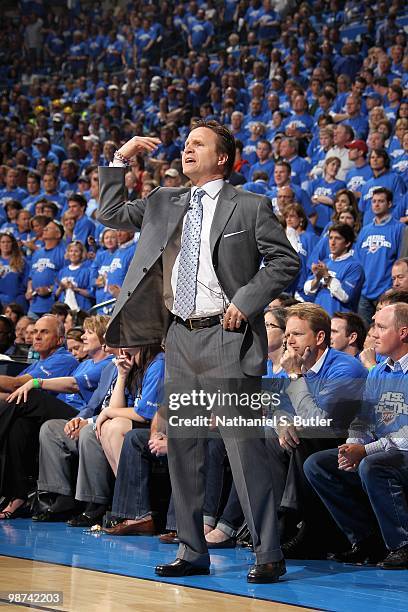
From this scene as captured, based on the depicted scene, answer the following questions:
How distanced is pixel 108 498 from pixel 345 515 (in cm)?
187

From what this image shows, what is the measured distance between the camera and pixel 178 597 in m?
3.97

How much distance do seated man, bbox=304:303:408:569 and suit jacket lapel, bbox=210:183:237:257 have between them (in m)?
1.06

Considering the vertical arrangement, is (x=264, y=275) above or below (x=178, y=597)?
above

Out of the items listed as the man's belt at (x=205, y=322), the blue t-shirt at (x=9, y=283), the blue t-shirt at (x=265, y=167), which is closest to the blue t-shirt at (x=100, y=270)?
the blue t-shirt at (x=9, y=283)

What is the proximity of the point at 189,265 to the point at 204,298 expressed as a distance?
16cm

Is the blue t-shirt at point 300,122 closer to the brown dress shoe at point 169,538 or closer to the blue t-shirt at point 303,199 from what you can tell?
the blue t-shirt at point 303,199

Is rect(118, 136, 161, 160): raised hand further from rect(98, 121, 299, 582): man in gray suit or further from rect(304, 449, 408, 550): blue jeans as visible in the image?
rect(304, 449, 408, 550): blue jeans

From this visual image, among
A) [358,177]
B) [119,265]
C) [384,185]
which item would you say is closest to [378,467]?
[384,185]

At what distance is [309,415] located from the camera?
5.17 metres

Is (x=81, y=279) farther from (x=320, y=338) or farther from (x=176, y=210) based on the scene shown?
(x=176, y=210)

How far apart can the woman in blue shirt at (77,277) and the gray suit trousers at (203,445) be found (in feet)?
21.2

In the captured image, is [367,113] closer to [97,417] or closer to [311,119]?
[311,119]

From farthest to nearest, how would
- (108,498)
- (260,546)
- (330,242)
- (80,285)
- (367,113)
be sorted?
(367,113)
(80,285)
(330,242)
(108,498)
(260,546)

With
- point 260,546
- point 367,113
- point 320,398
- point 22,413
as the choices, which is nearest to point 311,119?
point 367,113
